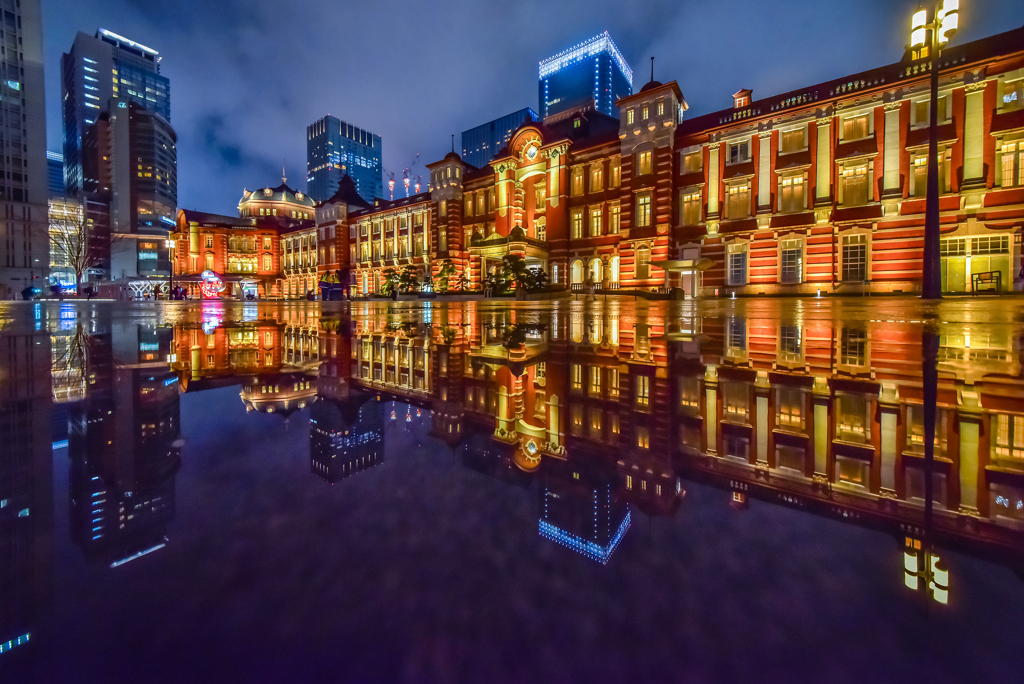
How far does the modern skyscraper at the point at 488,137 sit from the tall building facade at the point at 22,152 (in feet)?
216

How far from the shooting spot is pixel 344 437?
1.67 meters

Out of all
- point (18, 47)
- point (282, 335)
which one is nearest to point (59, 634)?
point (282, 335)

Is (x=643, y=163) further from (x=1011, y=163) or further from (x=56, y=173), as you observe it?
(x=56, y=173)

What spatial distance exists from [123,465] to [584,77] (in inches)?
3659

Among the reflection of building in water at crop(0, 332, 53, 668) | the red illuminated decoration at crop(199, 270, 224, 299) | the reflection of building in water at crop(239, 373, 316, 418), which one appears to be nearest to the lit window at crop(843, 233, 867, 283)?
the reflection of building in water at crop(239, 373, 316, 418)

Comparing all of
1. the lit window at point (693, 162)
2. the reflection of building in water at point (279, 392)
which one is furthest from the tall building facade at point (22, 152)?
the reflection of building in water at point (279, 392)

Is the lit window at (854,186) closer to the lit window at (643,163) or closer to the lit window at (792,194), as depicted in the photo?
the lit window at (792,194)

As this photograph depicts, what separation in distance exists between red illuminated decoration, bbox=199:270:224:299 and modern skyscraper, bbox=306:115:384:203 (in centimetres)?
7295

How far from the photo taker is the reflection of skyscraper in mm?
1392

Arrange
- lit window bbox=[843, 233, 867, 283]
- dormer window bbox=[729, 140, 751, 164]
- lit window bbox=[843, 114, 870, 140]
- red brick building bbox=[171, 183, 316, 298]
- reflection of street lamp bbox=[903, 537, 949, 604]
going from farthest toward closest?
red brick building bbox=[171, 183, 316, 298]
dormer window bbox=[729, 140, 751, 164]
lit window bbox=[843, 233, 867, 283]
lit window bbox=[843, 114, 870, 140]
reflection of street lamp bbox=[903, 537, 949, 604]

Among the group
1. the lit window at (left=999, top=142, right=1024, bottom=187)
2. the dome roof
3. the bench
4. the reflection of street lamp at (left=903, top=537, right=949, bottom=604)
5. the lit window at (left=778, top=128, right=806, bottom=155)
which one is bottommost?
the reflection of street lamp at (left=903, top=537, right=949, bottom=604)

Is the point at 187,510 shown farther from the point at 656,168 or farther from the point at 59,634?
the point at 656,168

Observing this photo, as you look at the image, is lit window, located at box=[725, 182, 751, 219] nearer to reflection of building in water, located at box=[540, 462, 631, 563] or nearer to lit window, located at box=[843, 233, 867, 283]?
lit window, located at box=[843, 233, 867, 283]

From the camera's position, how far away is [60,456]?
138 centimetres
